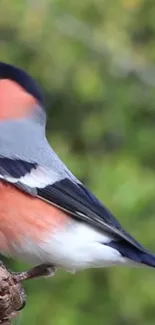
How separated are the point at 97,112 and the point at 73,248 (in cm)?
185

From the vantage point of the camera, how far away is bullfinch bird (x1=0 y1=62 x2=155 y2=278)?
2.22m

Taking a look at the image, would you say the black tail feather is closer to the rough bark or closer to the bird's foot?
the bird's foot

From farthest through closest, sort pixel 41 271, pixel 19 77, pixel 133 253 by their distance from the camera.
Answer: pixel 19 77
pixel 41 271
pixel 133 253

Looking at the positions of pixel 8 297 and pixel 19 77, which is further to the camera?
pixel 19 77

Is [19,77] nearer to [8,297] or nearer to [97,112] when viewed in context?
[8,297]

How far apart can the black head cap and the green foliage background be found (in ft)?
3.02

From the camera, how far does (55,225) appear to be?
226 centimetres

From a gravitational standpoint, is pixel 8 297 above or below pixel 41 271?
above

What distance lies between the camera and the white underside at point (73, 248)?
7.35 ft

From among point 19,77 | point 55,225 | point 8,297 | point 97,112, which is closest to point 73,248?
point 55,225

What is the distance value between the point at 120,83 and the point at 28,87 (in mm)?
1546

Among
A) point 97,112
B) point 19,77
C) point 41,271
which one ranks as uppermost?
point 19,77

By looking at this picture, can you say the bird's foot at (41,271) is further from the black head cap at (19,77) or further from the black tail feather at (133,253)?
the black head cap at (19,77)

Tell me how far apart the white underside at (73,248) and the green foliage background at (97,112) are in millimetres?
1076
